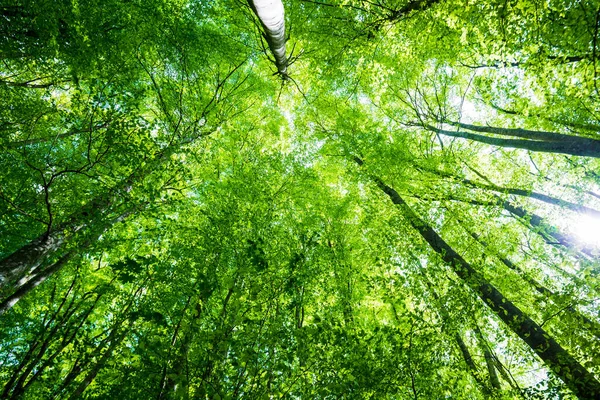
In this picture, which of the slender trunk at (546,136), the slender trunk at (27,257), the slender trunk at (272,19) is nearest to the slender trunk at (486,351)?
the slender trunk at (546,136)

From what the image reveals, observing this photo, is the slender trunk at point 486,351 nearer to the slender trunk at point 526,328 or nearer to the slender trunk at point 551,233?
the slender trunk at point 526,328

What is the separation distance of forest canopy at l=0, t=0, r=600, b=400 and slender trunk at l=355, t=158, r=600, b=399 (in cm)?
5

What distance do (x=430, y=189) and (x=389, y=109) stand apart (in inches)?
156

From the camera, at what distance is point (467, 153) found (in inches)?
418

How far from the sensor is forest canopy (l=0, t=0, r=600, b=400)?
3.46 meters

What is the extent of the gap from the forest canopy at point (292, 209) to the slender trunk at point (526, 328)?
46 mm

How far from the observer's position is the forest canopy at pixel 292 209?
11.4 feet

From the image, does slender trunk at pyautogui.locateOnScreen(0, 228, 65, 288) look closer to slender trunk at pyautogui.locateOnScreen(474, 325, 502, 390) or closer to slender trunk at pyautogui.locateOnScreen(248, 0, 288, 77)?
slender trunk at pyautogui.locateOnScreen(248, 0, 288, 77)

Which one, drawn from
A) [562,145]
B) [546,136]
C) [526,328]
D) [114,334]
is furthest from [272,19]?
[526,328]

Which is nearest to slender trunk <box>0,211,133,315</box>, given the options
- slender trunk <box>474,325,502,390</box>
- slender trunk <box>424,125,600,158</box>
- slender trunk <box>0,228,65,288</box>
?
slender trunk <box>0,228,65,288</box>

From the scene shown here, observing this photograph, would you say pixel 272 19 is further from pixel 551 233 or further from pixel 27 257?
pixel 551 233

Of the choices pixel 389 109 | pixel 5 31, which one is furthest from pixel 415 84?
pixel 5 31

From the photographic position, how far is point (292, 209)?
7023 mm

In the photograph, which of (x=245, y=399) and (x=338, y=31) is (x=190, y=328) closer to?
(x=245, y=399)
